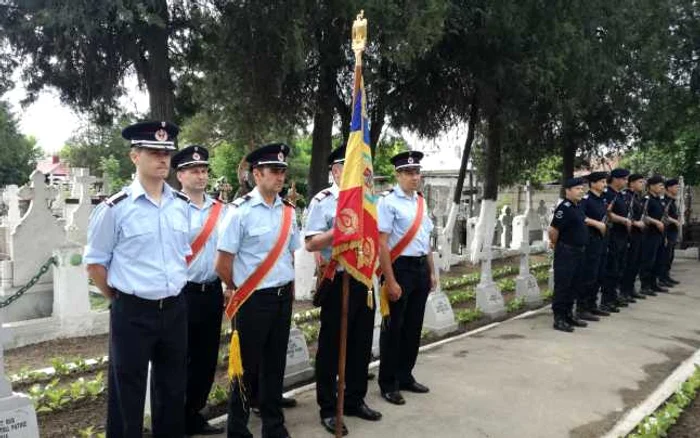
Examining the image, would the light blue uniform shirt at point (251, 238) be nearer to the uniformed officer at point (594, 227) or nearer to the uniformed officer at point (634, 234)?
the uniformed officer at point (594, 227)

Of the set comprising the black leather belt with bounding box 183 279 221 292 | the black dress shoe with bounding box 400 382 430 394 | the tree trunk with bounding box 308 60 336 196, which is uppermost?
the tree trunk with bounding box 308 60 336 196

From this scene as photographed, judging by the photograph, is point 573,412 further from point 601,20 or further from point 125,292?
point 601,20

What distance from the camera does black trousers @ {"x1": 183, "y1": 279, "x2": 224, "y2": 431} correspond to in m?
3.92

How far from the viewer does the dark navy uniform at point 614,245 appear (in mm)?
8180

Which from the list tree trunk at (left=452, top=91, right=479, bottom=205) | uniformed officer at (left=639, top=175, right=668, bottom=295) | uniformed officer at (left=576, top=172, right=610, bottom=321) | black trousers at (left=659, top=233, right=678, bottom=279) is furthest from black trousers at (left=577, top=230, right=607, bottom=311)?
tree trunk at (left=452, top=91, right=479, bottom=205)

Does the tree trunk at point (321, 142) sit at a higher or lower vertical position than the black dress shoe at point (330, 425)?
higher

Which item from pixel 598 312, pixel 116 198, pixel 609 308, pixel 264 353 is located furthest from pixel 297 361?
pixel 609 308

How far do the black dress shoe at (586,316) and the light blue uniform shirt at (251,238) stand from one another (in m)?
5.32

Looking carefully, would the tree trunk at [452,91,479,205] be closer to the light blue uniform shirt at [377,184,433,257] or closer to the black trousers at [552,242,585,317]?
the black trousers at [552,242,585,317]

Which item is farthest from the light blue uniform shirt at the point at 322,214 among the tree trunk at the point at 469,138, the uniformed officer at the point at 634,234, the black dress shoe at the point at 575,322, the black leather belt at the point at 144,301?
the tree trunk at the point at 469,138

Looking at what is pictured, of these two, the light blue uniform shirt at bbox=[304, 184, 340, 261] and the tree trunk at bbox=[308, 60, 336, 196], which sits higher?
the tree trunk at bbox=[308, 60, 336, 196]

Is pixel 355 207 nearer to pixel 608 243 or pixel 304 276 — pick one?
pixel 304 276

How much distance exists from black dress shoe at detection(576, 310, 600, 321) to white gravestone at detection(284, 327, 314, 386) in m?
4.16

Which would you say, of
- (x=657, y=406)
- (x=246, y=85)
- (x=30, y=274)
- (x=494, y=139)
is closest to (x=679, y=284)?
(x=494, y=139)
